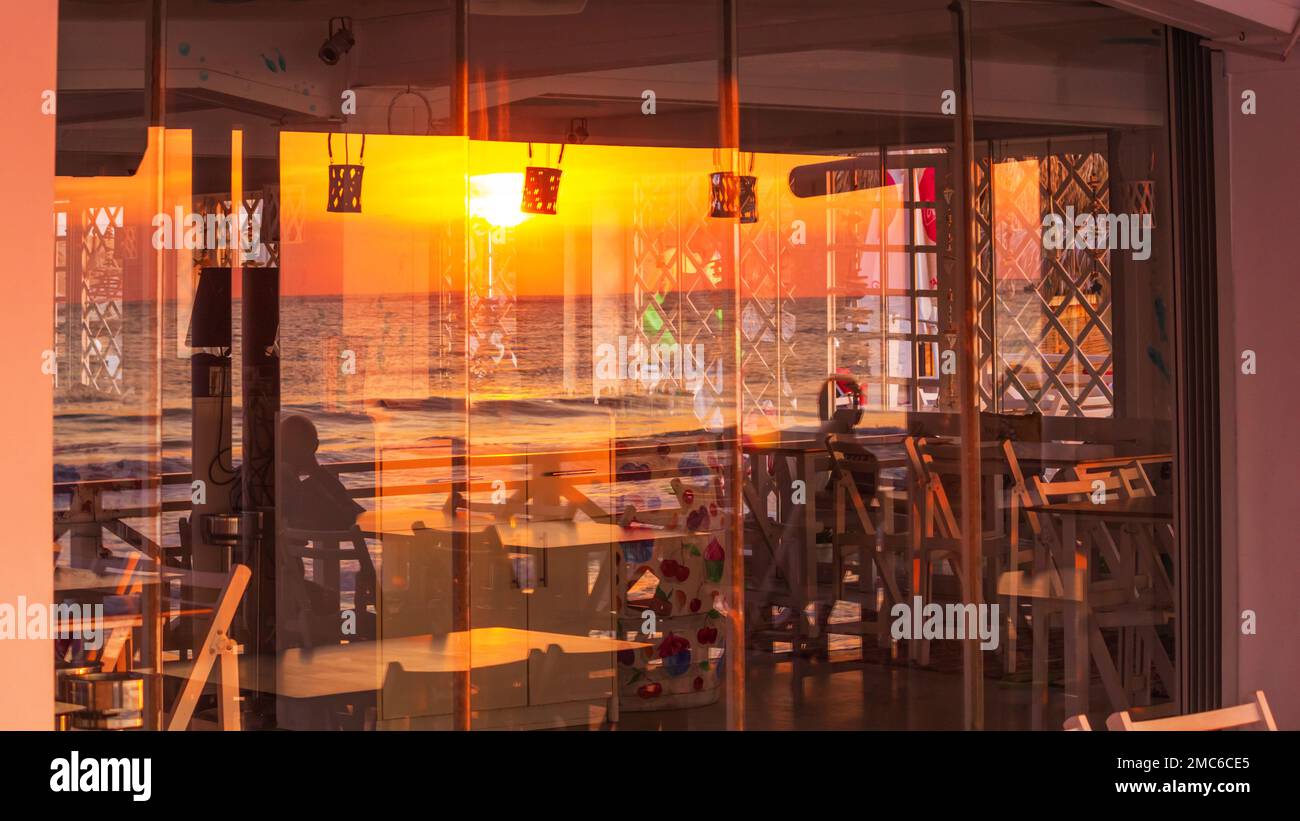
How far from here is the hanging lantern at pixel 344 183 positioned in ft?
15.2

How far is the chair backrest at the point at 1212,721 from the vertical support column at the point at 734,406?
1.80 m

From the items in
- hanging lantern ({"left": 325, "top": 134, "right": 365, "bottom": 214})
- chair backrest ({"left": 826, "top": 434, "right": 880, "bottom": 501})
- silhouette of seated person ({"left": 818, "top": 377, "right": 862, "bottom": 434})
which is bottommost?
chair backrest ({"left": 826, "top": 434, "right": 880, "bottom": 501})

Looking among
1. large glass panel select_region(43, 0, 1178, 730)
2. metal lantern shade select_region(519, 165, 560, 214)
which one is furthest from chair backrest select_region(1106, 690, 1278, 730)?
metal lantern shade select_region(519, 165, 560, 214)

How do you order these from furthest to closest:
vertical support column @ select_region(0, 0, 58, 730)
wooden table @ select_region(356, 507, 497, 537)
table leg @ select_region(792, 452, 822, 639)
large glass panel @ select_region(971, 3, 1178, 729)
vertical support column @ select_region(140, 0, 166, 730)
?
large glass panel @ select_region(971, 3, 1178, 729) < table leg @ select_region(792, 452, 822, 639) < wooden table @ select_region(356, 507, 497, 537) < vertical support column @ select_region(140, 0, 166, 730) < vertical support column @ select_region(0, 0, 58, 730)

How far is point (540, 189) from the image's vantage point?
191 inches

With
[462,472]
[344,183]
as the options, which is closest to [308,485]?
[462,472]

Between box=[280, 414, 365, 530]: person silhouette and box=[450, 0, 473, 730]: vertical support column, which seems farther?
box=[450, 0, 473, 730]: vertical support column

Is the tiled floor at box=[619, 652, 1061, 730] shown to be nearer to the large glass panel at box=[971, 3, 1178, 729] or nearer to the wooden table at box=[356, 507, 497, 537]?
the large glass panel at box=[971, 3, 1178, 729]

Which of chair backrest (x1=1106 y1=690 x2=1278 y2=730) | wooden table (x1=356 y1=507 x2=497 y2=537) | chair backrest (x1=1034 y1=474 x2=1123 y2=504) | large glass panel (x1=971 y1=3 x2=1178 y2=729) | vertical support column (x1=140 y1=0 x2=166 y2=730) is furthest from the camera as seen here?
Answer: chair backrest (x1=1034 y1=474 x2=1123 y2=504)

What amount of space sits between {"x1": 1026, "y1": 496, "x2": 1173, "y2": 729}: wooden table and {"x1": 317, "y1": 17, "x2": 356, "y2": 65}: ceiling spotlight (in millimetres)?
2962

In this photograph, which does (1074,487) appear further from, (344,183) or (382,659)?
(344,183)

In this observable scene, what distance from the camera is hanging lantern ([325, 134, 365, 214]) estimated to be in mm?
4645
